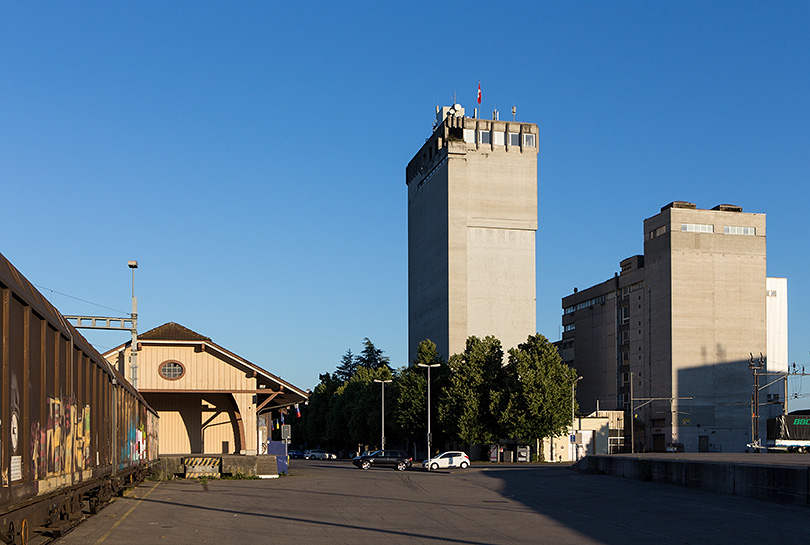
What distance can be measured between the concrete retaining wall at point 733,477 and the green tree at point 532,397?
32287 mm

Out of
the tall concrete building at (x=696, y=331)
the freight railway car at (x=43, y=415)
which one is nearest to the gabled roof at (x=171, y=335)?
the freight railway car at (x=43, y=415)

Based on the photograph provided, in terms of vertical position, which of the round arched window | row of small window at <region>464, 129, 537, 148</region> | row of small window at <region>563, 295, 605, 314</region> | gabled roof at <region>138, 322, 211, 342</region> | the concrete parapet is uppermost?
row of small window at <region>464, 129, 537, 148</region>

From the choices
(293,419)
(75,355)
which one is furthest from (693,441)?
(75,355)

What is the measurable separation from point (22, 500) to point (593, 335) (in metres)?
148

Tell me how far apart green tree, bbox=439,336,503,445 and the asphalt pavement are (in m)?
43.6

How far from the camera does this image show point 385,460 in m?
71.0

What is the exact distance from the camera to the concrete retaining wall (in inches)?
1019

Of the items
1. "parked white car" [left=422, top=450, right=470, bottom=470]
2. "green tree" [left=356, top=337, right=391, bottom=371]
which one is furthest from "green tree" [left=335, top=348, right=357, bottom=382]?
"parked white car" [left=422, top=450, right=470, bottom=470]

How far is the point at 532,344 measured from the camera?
82625 mm

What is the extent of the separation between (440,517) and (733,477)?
42.8 ft

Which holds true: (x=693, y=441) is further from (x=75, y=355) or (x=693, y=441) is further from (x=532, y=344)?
(x=75, y=355)

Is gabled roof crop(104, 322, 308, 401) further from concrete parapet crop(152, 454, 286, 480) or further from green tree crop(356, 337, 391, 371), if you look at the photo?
green tree crop(356, 337, 391, 371)

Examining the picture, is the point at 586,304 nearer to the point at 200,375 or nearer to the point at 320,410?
the point at 320,410

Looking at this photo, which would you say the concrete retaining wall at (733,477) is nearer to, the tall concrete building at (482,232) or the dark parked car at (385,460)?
the dark parked car at (385,460)
